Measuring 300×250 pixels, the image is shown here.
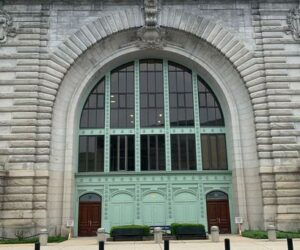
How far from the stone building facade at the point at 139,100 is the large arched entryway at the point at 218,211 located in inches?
12.5

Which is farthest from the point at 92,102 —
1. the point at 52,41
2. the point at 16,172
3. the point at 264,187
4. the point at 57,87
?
the point at 264,187

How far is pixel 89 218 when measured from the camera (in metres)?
25.8

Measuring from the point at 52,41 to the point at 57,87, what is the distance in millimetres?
3648

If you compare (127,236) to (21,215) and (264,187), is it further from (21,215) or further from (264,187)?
(264,187)

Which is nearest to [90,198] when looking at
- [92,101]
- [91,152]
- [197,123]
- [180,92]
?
[91,152]

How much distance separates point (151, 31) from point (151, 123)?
7174mm

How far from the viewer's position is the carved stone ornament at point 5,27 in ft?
85.0

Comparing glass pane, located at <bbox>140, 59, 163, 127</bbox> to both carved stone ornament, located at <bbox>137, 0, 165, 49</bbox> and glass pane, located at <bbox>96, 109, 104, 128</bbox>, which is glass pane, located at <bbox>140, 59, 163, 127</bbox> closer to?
carved stone ornament, located at <bbox>137, 0, 165, 49</bbox>

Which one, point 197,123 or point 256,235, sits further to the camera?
point 197,123

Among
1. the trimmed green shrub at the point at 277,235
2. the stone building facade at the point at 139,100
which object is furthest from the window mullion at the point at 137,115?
the trimmed green shrub at the point at 277,235

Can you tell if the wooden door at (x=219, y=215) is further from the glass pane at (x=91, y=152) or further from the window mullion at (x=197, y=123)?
the glass pane at (x=91, y=152)

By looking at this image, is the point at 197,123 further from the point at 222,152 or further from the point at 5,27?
the point at 5,27

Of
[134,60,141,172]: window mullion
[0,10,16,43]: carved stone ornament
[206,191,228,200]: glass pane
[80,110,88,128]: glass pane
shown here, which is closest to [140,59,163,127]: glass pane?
[134,60,141,172]: window mullion

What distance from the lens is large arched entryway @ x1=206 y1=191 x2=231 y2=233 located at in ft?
84.9
